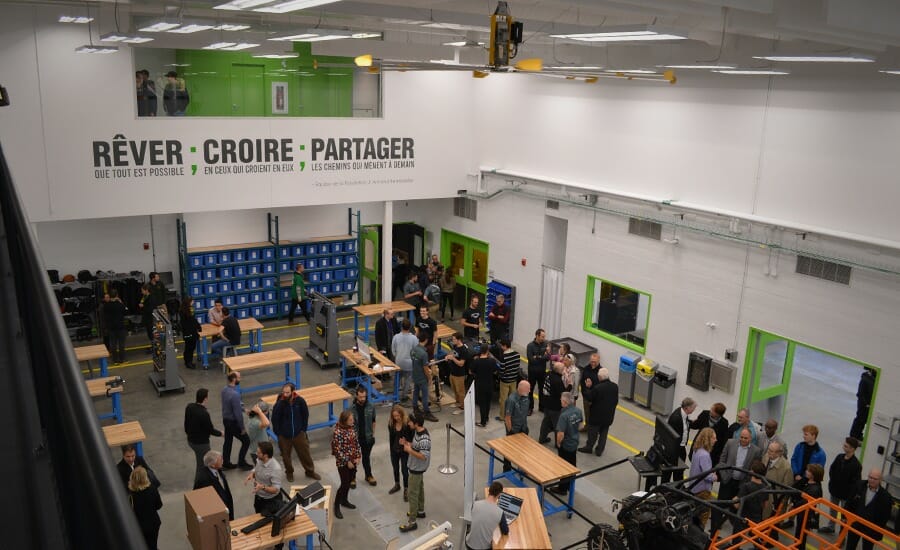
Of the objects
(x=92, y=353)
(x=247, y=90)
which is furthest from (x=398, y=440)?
(x=247, y=90)

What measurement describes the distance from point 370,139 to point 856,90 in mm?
10465

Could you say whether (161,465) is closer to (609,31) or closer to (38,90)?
(38,90)

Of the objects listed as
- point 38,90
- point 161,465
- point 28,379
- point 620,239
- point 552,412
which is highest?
point 38,90

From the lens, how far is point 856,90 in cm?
1072

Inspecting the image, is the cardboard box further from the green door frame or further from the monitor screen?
the green door frame

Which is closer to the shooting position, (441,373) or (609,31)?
(609,31)

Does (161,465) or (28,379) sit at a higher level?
(28,379)

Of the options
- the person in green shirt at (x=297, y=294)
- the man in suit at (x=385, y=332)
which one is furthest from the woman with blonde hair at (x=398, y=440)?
the person in green shirt at (x=297, y=294)

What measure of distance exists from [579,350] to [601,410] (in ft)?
11.8

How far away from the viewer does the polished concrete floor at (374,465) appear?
9.87m

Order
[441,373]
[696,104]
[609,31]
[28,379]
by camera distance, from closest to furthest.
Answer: [28,379] < [609,31] < [696,104] < [441,373]

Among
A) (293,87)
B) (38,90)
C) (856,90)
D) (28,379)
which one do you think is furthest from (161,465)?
(856,90)

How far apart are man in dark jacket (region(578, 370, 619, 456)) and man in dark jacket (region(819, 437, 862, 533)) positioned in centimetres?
329

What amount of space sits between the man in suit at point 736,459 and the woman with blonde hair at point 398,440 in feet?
14.5
